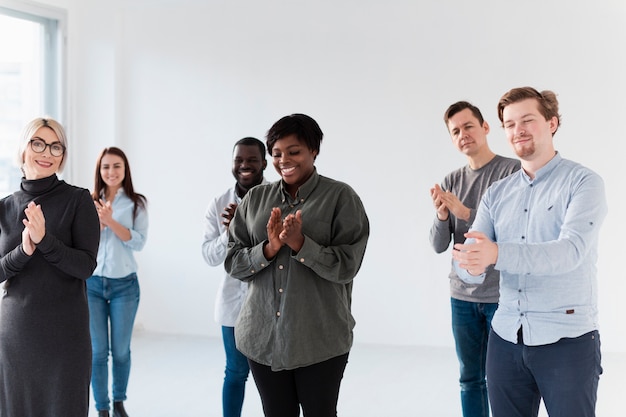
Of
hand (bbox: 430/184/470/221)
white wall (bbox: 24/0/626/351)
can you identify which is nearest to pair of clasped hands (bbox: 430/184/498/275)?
hand (bbox: 430/184/470/221)

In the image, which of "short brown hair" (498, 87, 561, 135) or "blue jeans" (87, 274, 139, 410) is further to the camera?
"blue jeans" (87, 274, 139, 410)

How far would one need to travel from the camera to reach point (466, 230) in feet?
10.4

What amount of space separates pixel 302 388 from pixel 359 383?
2405 millimetres

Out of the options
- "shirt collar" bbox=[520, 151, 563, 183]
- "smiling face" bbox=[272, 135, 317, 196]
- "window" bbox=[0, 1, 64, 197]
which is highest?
"window" bbox=[0, 1, 64, 197]

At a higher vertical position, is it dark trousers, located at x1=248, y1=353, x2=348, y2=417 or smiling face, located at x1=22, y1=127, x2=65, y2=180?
smiling face, located at x1=22, y1=127, x2=65, y2=180

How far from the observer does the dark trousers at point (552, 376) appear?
2107mm

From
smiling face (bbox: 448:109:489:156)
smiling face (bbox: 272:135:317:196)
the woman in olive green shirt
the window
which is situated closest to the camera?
the woman in olive green shirt

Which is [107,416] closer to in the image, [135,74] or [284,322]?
[284,322]

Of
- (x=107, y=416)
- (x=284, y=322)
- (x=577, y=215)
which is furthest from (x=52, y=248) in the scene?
(x=577, y=215)

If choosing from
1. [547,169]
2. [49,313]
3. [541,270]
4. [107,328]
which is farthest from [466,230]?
[107,328]

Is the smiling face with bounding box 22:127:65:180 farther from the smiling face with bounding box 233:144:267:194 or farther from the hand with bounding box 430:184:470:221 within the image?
the hand with bounding box 430:184:470:221

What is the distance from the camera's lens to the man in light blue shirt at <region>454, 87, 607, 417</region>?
2.04 meters

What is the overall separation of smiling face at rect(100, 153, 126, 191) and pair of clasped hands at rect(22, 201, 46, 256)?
51.5 inches

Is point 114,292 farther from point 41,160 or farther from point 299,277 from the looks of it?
point 299,277
